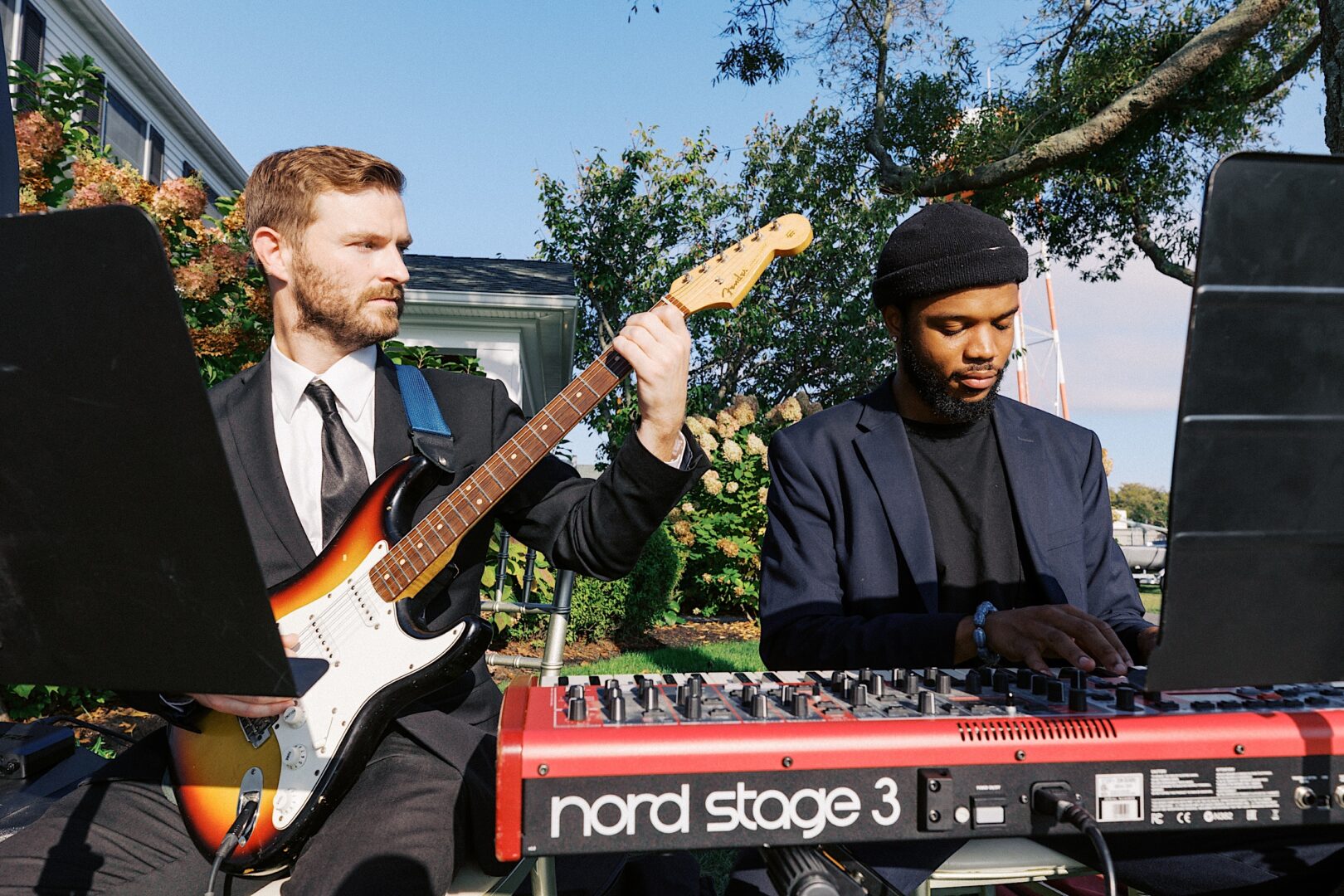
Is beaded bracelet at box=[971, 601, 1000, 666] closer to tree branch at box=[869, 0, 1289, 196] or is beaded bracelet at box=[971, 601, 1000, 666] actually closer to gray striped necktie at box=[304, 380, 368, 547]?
gray striped necktie at box=[304, 380, 368, 547]

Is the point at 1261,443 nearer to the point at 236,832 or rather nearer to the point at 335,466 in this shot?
the point at 236,832

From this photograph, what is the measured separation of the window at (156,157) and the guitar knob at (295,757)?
19059 mm

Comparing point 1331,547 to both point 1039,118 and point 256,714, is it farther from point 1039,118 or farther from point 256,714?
point 1039,118

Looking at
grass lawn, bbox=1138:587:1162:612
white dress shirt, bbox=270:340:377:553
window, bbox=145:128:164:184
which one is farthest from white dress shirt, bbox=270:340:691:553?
window, bbox=145:128:164:184

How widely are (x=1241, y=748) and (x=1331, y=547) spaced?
0.34 meters

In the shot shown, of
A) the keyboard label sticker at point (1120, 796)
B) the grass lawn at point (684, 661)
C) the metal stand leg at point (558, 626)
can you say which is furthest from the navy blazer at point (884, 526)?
the grass lawn at point (684, 661)

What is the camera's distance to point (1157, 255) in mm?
16438

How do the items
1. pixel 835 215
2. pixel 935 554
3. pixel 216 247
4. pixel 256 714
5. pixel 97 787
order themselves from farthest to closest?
pixel 835 215 → pixel 216 247 → pixel 935 554 → pixel 97 787 → pixel 256 714

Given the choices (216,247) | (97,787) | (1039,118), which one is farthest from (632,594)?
(1039,118)

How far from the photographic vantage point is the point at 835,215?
59.6ft

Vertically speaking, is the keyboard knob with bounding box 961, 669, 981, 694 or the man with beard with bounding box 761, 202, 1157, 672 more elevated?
the man with beard with bounding box 761, 202, 1157, 672

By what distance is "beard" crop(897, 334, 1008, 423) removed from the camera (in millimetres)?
2490

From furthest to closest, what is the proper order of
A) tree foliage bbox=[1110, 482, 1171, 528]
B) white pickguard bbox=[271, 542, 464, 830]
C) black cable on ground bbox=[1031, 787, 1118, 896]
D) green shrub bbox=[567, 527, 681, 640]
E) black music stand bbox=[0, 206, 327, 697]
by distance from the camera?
tree foliage bbox=[1110, 482, 1171, 528] < green shrub bbox=[567, 527, 681, 640] < white pickguard bbox=[271, 542, 464, 830] < black cable on ground bbox=[1031, 787, 1118, 896] < black music stand bbox=[0, 206, 327, 697]

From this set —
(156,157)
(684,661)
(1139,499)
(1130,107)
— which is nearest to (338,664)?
(684,661)
